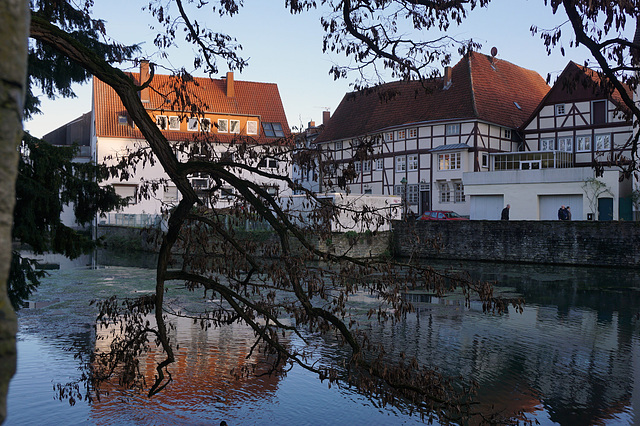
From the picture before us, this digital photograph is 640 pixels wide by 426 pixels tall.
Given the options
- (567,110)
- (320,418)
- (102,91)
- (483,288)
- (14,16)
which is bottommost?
(320,418)

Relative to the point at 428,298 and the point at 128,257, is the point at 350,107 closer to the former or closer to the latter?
the point at 128,257

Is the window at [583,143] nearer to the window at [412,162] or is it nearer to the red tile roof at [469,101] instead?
the red tile roof at [469,101]

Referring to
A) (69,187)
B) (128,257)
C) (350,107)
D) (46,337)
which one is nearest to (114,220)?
(128,257)

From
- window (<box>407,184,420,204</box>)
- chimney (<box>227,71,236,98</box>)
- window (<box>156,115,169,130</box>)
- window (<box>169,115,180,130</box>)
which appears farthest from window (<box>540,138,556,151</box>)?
window (<box>156,115,169,130</box>)

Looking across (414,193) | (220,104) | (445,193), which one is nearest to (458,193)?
(445,193)

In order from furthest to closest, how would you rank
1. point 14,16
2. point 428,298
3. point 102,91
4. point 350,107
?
point 350,107
point 102,91
point 428,298
point 14,16

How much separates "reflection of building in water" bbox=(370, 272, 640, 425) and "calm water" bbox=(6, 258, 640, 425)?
2cm

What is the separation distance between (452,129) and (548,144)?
6.81 meters

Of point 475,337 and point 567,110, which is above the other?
point 567,110

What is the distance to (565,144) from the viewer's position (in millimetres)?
42969

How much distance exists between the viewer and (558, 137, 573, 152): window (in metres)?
42.8

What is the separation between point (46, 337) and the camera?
1297 centimetres

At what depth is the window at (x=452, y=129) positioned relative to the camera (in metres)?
47.1

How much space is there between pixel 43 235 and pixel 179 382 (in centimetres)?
320
